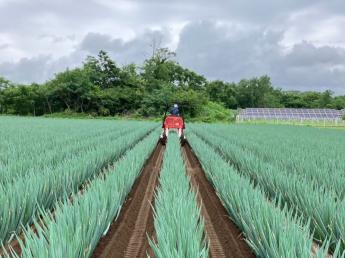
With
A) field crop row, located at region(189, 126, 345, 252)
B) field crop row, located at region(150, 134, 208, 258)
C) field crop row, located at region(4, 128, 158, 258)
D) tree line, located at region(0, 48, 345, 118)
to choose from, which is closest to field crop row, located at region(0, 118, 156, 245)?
field crop row, located at region(4, 128, 158, 258)

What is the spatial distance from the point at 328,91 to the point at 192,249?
70.4 m

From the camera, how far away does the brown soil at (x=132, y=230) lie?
2.97 meters

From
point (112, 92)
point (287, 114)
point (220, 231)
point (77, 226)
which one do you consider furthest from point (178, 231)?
point (287, 114)

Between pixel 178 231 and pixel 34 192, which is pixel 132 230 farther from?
pixel 178 231

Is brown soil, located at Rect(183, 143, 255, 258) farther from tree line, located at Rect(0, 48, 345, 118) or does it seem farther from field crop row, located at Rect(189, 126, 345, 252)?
tree line, located at Rect(0, 48, 345, 118)

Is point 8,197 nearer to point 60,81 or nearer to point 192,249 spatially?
point 192,249

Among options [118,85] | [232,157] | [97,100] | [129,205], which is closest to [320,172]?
[129,205]

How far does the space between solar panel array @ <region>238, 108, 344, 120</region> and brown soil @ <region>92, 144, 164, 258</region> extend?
38618 millimetres

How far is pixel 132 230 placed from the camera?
3547 mm

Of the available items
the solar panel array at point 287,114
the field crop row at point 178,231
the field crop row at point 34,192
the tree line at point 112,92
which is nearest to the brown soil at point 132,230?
the field crop row at point 178,231

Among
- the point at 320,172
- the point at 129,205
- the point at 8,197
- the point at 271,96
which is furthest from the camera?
the point at 271,96

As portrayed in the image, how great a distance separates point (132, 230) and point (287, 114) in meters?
44.3

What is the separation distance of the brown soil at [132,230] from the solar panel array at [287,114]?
38618 mm

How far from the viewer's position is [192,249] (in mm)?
1962
